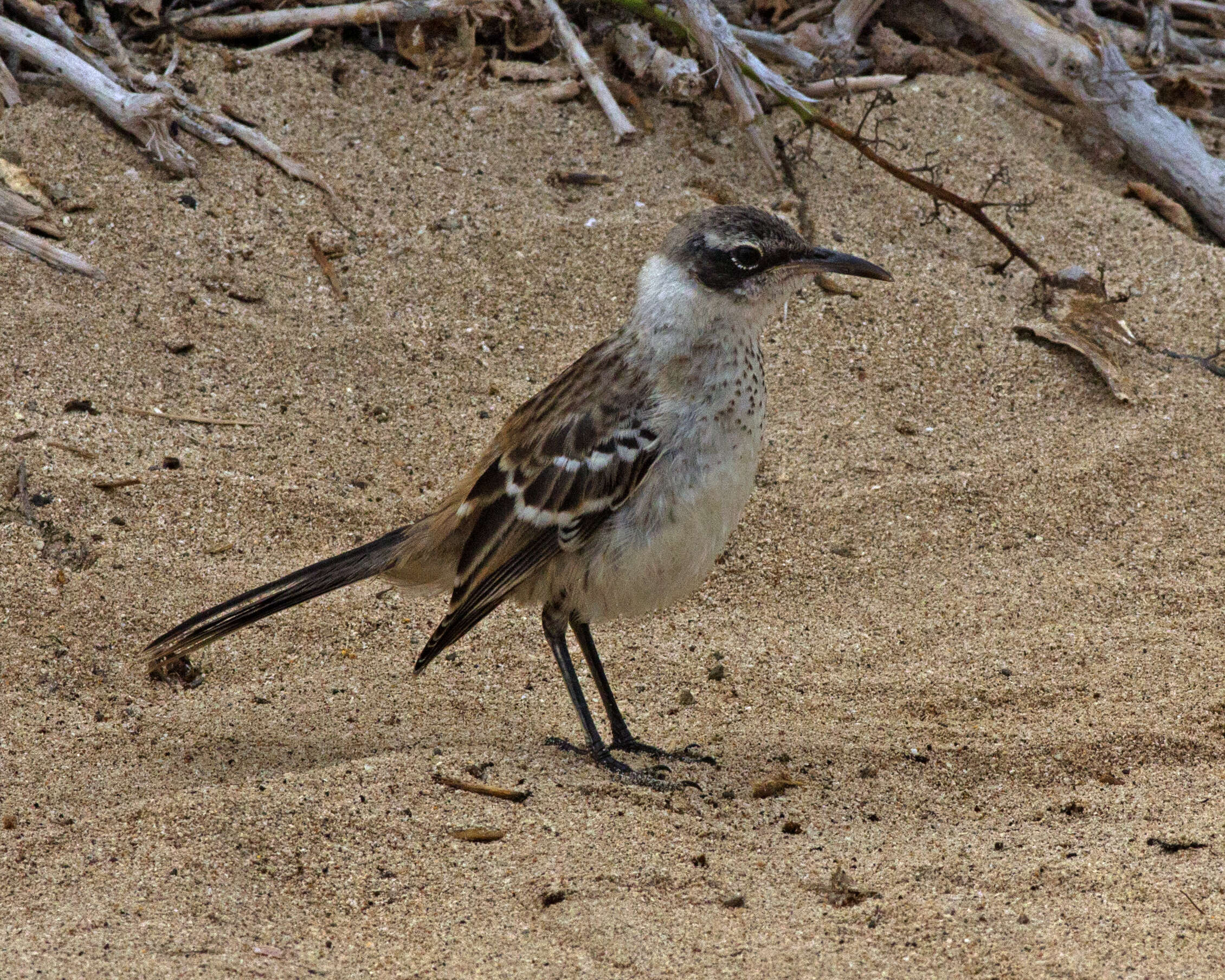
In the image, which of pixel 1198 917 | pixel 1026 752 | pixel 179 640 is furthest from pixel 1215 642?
pixel 179 640

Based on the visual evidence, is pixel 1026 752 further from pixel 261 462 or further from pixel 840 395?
pixel 261 462

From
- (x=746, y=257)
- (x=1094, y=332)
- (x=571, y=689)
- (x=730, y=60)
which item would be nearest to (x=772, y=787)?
(x=571, y=689)

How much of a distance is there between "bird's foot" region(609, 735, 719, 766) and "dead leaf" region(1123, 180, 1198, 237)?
15.0 feet

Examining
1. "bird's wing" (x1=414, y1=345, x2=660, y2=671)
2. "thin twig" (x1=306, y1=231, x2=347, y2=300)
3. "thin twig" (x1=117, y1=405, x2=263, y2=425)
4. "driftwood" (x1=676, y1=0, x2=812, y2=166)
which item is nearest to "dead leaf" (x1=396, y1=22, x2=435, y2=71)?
"thin twig" (x1=306, y1=231, x2=347, y2=300)

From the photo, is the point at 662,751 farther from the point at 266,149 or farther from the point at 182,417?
the point at 266,149

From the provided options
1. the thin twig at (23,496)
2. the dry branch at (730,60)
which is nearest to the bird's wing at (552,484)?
the thin twig at (23,496)

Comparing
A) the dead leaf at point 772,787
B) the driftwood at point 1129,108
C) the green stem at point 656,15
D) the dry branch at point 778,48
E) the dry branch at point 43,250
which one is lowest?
the dry branch at point 43,250

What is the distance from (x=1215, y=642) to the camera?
17.6 ft

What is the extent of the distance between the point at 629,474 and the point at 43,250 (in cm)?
360

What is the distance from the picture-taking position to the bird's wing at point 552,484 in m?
4.59

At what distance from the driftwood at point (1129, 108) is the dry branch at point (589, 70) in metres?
2.40

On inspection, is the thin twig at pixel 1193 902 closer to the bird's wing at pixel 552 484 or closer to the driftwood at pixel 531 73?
the bird's wing at pixel 552 484

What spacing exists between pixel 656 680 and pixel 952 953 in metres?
2.05

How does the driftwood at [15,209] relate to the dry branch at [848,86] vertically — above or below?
below
